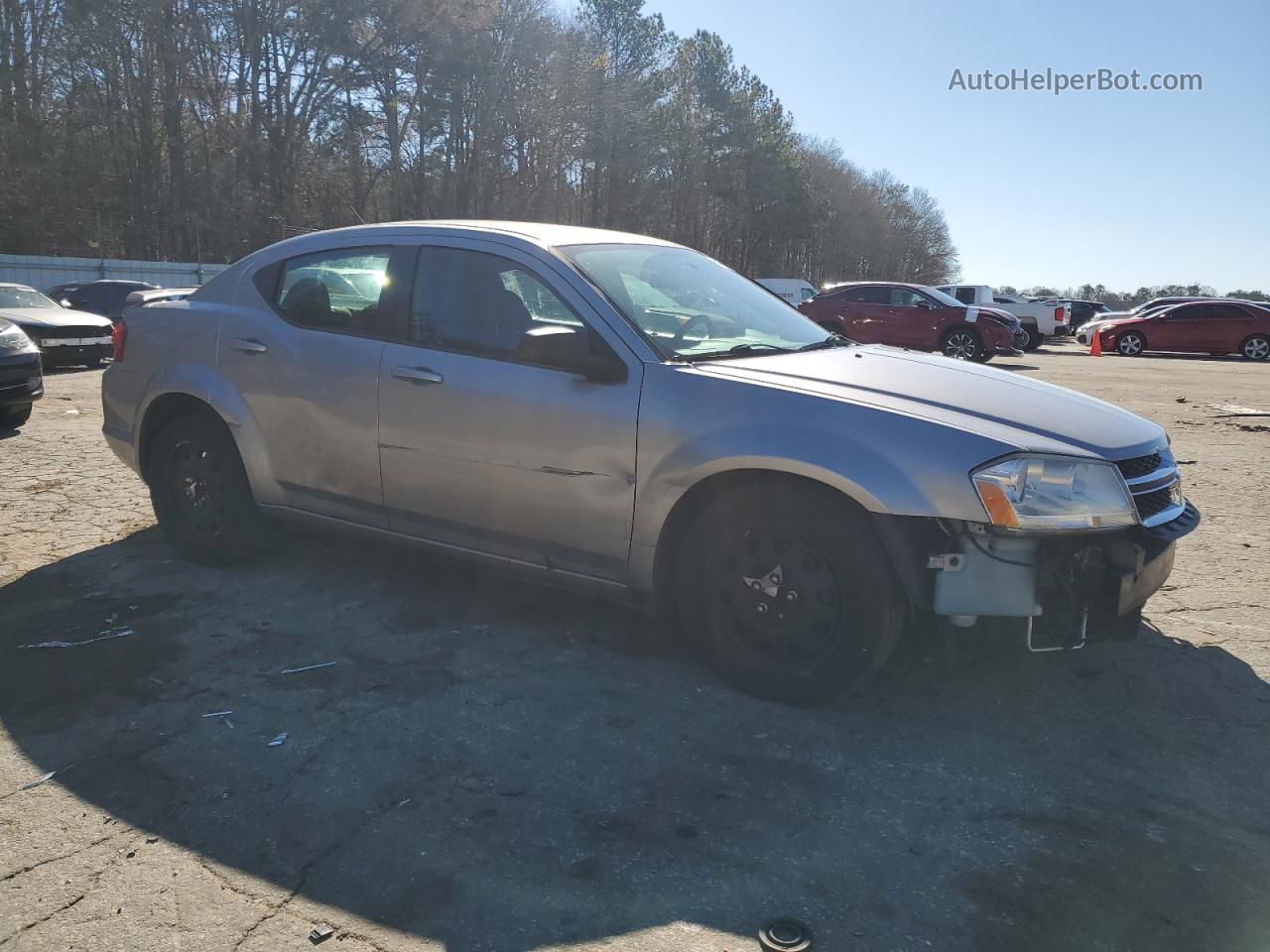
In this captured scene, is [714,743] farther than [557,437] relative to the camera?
No

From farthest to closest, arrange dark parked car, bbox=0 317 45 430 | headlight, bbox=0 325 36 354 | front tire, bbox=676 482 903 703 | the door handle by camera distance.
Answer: headlight, bbox=0 325 36 354, dark parked car, bbox=0 317 45 430, the door handle, front tire, bbox=676 482 903 703

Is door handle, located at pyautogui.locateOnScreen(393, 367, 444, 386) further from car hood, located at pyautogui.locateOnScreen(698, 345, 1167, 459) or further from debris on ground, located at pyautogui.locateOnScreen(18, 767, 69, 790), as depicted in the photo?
debris on ground, located at pyautogui.locateOnScreen(18, 767, 69, 790)

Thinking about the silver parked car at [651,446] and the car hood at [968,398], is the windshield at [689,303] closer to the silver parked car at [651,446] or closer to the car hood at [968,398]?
the silver parked car at [651,446]

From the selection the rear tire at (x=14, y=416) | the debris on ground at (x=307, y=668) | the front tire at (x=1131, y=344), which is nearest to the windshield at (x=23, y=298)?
the rear tire at (x=14, y=416)

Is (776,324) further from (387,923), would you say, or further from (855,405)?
(387,923)

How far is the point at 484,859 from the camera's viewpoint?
8.09ft

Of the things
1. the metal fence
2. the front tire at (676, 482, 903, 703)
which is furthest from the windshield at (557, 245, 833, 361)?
the metal fence

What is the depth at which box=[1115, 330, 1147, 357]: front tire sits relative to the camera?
84.0 ft

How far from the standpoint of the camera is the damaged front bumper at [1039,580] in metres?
3.02

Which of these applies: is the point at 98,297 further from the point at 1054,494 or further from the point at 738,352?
the point at 1054,494

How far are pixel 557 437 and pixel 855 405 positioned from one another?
3.73 feet

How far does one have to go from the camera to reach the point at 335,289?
441 centimetres

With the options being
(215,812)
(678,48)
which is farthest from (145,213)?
(215,812)

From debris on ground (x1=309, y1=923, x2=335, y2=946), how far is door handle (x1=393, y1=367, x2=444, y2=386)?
7.37 ft
